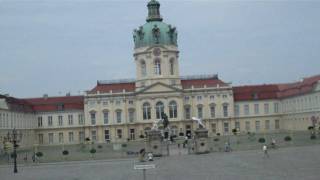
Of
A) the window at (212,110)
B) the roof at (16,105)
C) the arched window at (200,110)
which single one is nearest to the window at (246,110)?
the window at (212,110)

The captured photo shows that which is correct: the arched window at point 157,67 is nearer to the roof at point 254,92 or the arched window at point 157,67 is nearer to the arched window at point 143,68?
the arched window at point 143,68

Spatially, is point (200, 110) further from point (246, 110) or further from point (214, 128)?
point (246, 110)

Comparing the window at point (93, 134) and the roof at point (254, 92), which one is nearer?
the window at point (93, 134)

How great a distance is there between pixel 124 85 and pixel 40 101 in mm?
13446

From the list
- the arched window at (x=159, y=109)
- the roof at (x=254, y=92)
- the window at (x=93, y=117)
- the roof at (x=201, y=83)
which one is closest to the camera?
the arched window at (x=159, y=109)

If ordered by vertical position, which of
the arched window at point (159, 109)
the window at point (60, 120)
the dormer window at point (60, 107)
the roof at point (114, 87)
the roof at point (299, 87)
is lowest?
the window at point (60, 120)

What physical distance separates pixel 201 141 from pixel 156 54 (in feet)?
145

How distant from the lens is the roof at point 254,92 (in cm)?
9856

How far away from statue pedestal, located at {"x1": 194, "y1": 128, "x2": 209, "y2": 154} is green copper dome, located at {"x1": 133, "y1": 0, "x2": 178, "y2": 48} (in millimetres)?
44558

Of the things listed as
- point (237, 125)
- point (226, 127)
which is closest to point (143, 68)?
point (226, 127)

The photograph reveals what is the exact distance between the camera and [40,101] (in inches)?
3962

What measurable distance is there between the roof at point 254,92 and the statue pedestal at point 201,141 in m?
46.5

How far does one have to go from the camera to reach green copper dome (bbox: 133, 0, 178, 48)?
95.6m

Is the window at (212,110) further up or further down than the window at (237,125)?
further up
